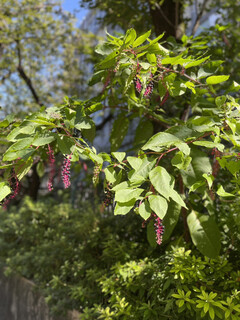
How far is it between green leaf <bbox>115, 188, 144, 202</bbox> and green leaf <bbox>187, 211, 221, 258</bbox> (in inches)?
37.9

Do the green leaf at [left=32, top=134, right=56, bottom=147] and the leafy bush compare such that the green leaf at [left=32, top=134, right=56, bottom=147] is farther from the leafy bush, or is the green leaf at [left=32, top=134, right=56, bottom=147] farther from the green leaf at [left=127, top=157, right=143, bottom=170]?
the leafy bush

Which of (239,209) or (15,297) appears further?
(15,297)

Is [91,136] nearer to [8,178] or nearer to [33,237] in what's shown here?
[8,178]

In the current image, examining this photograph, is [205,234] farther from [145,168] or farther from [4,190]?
[4,190]

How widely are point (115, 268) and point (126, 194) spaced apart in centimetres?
144

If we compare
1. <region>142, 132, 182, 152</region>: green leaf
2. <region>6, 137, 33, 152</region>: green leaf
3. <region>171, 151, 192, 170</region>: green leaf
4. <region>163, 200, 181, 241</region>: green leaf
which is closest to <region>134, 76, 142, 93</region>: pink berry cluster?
<region>142, 132, 182, 152</region>: green leaf

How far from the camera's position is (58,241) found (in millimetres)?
3875

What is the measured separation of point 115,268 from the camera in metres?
2.62

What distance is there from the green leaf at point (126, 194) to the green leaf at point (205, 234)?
96cm

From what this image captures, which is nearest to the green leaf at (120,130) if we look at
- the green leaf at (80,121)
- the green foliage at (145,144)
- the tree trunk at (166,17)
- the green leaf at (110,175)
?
the green foliage at (145,144)

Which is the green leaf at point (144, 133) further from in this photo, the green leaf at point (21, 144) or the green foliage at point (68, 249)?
the green leaf at point (21, 144)

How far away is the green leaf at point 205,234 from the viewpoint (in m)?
2.11

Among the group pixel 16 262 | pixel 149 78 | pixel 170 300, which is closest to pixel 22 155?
pixel 149 78

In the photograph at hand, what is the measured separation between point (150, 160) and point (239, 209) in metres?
0.73
